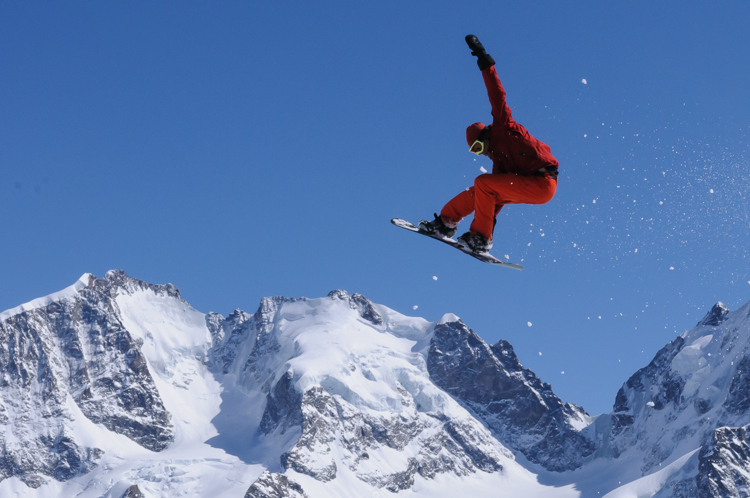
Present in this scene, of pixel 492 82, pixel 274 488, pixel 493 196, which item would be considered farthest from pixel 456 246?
pixel 274 488

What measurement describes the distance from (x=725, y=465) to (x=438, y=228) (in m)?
173

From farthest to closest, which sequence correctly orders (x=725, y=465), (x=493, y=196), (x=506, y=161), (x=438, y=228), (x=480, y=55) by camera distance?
(x=725, y=465), (x=438, y=228), (x=493, y=196), (x=506, y=161), (x=480, y=55)

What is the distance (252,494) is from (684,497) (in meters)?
→ 91.1

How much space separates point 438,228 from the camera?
53.3ft

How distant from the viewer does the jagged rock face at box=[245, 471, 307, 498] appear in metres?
179

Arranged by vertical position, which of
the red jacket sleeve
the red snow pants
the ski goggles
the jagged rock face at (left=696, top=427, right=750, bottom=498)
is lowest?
the red snow pants

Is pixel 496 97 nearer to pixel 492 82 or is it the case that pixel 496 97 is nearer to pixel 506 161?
pixel 492 82

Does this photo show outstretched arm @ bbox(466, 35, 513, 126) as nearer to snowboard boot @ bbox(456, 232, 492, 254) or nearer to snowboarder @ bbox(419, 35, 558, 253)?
snowboarder @ bbox(419, 35, 558, 253)

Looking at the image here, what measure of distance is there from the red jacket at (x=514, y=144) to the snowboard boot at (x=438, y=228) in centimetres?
221

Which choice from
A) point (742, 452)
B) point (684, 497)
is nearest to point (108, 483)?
point (684, 497)

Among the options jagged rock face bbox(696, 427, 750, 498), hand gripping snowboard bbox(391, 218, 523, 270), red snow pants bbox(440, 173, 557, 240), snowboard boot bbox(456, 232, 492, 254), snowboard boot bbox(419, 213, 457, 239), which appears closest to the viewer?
red snow pants bbox(440, 173, 557, 240)

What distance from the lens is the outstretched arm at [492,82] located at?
13.5 m

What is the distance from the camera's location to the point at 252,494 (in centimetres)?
17725

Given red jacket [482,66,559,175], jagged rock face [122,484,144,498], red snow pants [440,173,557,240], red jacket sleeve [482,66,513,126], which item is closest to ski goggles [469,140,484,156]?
red jacket [482,66,559,175]
